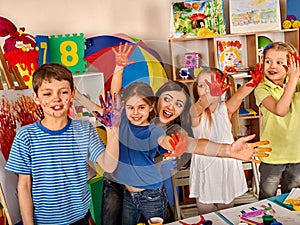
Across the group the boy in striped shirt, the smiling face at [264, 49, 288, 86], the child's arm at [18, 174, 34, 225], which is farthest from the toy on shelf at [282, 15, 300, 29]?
the child's arm at [18, 174, 34, 225]

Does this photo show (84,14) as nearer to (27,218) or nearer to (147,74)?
(147,74)

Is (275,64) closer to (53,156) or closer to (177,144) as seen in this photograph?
(177,144)

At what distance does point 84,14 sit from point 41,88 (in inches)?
48.6

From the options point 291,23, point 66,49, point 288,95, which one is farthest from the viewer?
point 291,23

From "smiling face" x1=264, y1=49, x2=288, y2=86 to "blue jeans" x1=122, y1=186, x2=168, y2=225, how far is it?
594 mm

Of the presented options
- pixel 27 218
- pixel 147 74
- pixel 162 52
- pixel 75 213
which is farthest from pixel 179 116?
pixel 162 52

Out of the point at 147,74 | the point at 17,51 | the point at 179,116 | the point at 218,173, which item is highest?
the point at 17,51

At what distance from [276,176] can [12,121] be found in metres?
0.92

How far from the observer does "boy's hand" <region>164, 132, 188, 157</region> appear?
133 centimetres

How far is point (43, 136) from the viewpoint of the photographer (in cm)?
113

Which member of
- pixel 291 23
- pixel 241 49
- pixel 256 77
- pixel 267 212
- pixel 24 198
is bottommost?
pixel 267 212

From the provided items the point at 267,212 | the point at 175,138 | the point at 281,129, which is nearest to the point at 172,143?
the point at 175,138

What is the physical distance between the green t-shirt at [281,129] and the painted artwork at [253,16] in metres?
0.94

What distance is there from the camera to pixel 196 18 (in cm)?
235
